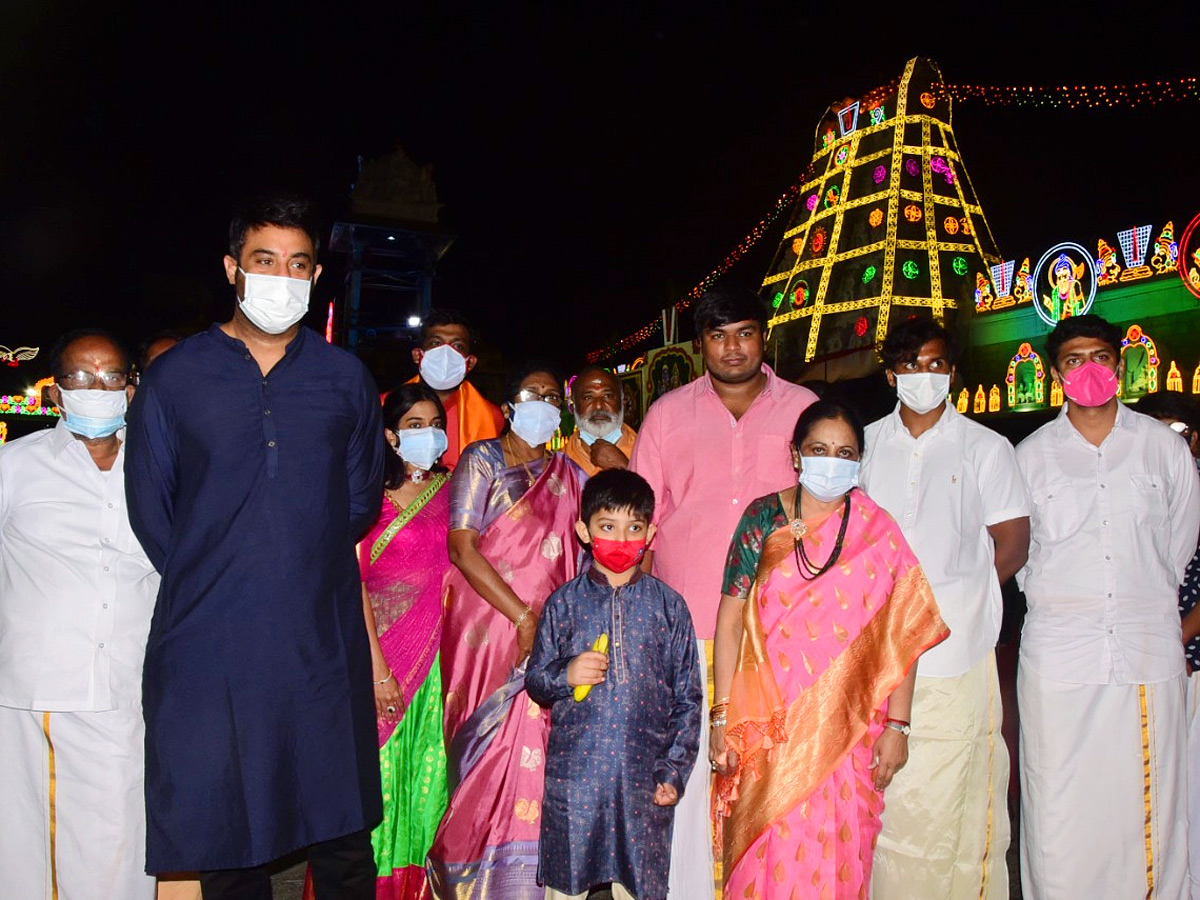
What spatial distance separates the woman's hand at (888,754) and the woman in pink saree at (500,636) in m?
1.25

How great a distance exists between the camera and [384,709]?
3.16m

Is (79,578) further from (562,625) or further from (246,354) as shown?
(562,625)

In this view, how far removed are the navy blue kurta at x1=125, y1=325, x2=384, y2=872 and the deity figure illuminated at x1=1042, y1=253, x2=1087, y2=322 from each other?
16712 mm

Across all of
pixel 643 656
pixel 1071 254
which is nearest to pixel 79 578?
pixel 643 656

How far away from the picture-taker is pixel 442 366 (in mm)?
4414

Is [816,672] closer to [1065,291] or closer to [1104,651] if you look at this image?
[1104,651]

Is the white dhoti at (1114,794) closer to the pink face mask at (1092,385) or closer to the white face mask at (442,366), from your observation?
the pink face mask at (1092,385)

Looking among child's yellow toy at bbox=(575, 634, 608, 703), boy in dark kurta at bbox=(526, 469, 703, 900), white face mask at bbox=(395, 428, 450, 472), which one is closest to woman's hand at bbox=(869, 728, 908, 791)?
boy in dark kurta at bbox=(526, 469, 703, 900)

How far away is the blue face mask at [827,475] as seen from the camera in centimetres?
282

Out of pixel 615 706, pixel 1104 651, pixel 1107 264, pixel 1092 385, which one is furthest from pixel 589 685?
pixel 1107 264

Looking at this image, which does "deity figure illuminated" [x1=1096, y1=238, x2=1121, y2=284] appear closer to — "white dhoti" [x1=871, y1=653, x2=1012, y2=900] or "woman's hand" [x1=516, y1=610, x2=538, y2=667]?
"white dhoti" [x1=871, y1=653, x2=1012, y2=900]

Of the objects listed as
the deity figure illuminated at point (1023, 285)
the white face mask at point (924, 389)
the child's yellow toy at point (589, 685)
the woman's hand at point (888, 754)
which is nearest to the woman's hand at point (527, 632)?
the child's yellow toy at point (589, 685)

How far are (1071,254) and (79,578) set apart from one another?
17830 millimetres

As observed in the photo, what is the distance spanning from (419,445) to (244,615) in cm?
169
